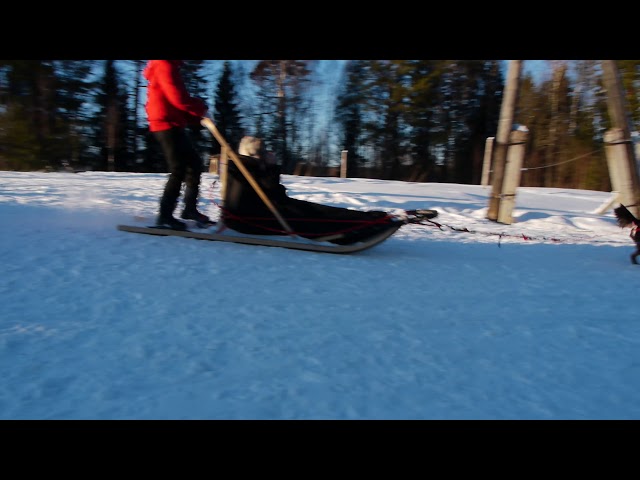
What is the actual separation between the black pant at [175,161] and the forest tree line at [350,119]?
1676 centimetres

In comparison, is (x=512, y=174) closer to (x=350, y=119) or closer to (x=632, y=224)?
(x=632, y=224)

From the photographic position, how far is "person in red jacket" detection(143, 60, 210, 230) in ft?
12.4

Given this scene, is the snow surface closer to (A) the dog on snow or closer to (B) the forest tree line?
(A) the dog on snow

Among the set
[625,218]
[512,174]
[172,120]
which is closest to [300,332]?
[172,120]

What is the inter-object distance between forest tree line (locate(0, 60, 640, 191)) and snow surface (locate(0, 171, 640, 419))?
17.6m

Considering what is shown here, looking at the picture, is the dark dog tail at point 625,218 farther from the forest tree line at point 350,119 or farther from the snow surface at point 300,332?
the forest tree line at point 350,119

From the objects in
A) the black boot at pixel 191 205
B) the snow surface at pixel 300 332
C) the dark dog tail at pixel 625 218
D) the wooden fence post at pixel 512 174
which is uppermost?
the wooden fence post at pixel 512 174

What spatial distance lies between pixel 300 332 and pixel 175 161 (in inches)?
100

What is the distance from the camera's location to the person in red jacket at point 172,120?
3773 mm

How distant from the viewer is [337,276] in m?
3.17

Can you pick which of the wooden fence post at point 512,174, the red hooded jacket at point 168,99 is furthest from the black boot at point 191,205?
the wooden fence post at point 512,174

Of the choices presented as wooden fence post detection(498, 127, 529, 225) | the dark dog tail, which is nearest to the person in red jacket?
the dark dog tail
